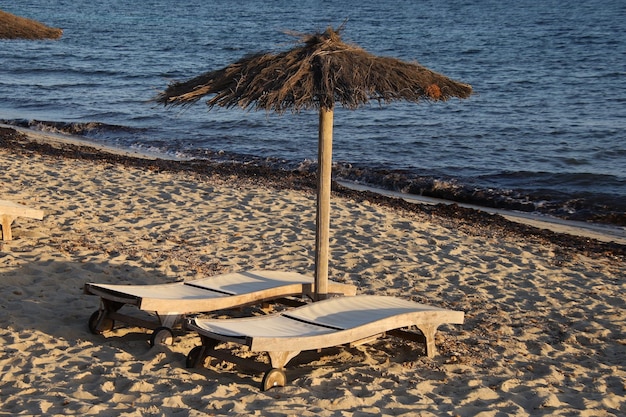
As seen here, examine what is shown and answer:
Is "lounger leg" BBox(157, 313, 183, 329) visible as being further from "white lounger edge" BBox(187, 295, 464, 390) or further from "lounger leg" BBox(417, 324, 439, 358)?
"lounger leg" BBox(417, 324, 439, 358)

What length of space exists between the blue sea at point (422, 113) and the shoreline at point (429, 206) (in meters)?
0.66

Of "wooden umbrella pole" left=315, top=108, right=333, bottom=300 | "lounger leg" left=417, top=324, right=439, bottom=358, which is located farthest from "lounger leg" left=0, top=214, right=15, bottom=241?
"lounger leg" left=417, top=324, right=439, bottom=358

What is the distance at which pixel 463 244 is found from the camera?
375 inches

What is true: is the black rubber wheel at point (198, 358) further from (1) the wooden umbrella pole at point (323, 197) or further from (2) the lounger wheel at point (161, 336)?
(1) the wooden umbrella pole at point (323, 197)

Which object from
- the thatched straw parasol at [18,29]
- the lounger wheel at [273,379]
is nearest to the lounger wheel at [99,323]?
the lounger wheel at [273,379]

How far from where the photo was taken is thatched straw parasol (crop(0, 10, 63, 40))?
15141mm

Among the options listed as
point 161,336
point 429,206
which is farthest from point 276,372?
point 429,206

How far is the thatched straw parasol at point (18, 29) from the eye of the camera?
15.1m

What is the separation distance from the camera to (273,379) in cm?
521

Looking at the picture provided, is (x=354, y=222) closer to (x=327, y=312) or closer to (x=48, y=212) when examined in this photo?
(x=48, y=212)

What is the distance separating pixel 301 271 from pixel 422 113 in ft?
50.5

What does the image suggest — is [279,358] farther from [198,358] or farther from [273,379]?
[198,358]

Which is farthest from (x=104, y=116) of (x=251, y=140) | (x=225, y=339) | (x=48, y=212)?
(x=225, y=339)

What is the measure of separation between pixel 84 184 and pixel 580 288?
22.3ft
